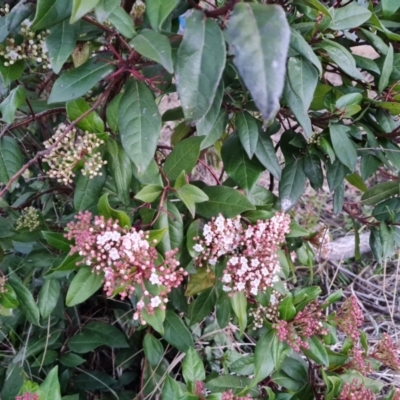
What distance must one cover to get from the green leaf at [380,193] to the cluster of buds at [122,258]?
0.65 m

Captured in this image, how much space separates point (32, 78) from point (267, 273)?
34.8 inches

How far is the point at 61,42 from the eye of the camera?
0.77 metres

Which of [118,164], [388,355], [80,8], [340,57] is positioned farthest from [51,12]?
[388,355]

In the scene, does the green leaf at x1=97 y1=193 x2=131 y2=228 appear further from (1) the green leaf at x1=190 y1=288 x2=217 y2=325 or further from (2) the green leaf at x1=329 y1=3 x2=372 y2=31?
(2) the green leaf at x1=329 y1=3 x2=372 y2=31

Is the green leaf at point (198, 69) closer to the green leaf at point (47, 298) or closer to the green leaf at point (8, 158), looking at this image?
the green leaf at point (8, 158)

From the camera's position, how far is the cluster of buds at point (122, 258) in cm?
77

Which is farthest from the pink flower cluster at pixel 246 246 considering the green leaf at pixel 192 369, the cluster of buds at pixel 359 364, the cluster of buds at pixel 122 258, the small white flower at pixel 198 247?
the cluster of buds at pixel 359 364

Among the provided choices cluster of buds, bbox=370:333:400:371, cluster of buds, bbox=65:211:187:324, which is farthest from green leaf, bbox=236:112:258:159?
cluster of buds, bbox=370:333:400:371

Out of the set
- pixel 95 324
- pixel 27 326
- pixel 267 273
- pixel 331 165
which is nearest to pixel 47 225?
pixel 95 324

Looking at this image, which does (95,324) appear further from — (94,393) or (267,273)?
(267,273)

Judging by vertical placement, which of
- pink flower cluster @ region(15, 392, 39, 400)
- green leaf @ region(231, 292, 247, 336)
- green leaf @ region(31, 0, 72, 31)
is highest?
green leaf @ region(31, 0, 72, 31)

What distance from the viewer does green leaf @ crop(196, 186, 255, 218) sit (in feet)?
2.93

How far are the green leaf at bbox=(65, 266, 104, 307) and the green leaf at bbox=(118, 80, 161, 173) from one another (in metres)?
0.24

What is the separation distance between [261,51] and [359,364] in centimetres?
81
